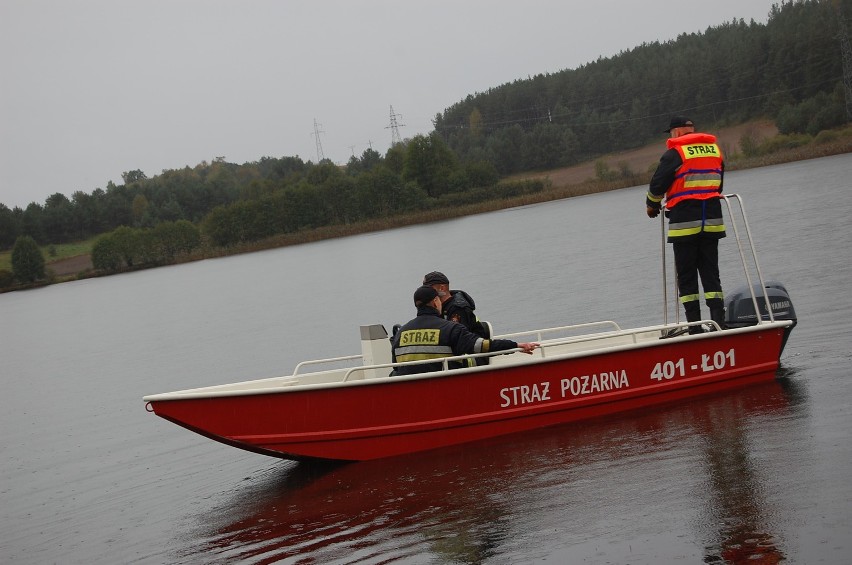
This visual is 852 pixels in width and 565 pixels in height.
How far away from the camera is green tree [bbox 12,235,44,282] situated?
106 meters

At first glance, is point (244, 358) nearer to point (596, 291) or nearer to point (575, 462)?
point (596, 291)

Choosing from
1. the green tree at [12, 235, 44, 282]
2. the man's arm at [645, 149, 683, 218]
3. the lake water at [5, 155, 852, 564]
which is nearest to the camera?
the lake water at [5, 155, 852, 564]

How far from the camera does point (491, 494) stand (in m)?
8.22

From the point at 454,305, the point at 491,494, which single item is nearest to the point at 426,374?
the point at 454,305

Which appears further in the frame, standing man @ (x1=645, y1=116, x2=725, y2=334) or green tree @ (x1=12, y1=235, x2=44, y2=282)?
green tree @ (x1=12, y1=235, x2=44, y2=282)

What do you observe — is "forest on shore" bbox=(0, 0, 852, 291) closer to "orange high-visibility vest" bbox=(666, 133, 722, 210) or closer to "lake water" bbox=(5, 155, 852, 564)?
"lake water" bbox=(5, 155, 852, 564)

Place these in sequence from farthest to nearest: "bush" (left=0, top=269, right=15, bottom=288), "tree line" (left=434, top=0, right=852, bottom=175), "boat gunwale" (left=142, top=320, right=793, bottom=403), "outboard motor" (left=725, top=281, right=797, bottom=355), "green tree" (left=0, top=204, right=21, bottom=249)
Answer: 1. "green tree" (left=0, top=204, right=21, bottom=249)
2. "bush" (left=0, top=269, right=15, bottom=288)
3. "tree line" (left=434, top=0, right=852, bottom=175)
4. "outboard motor" (left=725, top=281, right=797, bottom=355)
5. "boat gunwale" (left=142, top=320, right=793, bottom=403)

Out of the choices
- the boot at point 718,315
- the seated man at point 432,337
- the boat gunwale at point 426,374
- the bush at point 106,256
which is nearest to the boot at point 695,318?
the boot at point 718,315

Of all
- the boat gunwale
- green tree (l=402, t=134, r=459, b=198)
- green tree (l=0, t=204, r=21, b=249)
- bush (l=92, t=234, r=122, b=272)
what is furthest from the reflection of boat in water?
green tree (l=0, t=204, r=21, b=249)

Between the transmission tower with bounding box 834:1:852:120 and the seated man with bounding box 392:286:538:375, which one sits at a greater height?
the transmission tower with bounding box 834:1:852:120

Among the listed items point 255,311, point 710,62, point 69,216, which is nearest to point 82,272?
point 69,216

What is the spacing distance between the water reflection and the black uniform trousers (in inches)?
39.6

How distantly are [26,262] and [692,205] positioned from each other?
347ft

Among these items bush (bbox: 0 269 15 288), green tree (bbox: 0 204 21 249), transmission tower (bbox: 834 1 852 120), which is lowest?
bush (bbox: 0 269 15 288)
